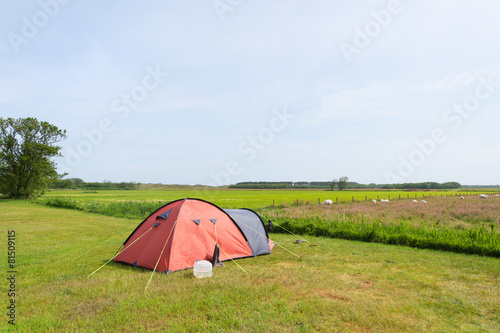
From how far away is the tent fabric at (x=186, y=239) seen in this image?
812 cm

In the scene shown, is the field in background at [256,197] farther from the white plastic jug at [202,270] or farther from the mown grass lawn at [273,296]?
the white plastic jug at [202,270]

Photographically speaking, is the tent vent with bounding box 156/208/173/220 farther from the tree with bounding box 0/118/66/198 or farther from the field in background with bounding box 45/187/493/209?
the tree with bounding box 0/118/66/198

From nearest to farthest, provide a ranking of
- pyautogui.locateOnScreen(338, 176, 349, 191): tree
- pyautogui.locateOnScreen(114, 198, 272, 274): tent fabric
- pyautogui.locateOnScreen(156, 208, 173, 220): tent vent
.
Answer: pyautogui.locateOnScreen(114, 198, 272, 274): tent fabric → pyautogui.locateOnScreen(156, 208, 173, 220): tent vent → pyautogui.locateOnScreen(338, 176, 349, 191): tree

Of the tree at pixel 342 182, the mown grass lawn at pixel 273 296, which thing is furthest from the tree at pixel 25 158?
the tree at pixel 342 182

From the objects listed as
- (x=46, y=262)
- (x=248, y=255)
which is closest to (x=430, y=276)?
(x=248, y=255)

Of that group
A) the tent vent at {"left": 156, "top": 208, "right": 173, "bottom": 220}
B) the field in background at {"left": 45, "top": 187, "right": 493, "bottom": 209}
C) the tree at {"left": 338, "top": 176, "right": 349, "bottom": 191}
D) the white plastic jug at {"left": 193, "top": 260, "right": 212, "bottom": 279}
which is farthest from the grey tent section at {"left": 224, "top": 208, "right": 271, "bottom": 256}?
the tree at {"left": 338, "top": 176, "right": 349, "bottom": 191}

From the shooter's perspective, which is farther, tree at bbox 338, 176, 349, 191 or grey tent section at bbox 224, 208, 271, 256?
tree at bbox 338, 176, 349, 191

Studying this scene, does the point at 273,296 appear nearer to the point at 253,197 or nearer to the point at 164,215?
the point at 164,215

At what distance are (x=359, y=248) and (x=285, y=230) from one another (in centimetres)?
503

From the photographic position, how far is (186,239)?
845 centimetres

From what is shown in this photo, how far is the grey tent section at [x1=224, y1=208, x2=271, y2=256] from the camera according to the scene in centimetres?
997

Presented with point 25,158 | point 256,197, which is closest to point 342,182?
point 256,197

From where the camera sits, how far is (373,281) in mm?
7031

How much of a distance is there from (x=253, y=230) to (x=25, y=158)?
42463 millimetres
